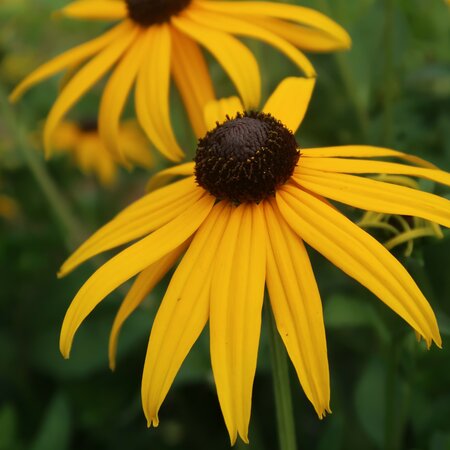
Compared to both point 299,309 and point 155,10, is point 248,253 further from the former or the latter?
point 155,10

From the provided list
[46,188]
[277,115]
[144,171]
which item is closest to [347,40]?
[277,115]

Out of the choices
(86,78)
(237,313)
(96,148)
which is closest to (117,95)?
(86,78)

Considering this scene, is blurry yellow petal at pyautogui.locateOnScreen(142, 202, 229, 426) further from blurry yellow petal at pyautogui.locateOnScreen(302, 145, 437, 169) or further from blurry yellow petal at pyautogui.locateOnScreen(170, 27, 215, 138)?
blurry yellow petal at pyautogui.locateOnScreen(170, 27, 215, 138)

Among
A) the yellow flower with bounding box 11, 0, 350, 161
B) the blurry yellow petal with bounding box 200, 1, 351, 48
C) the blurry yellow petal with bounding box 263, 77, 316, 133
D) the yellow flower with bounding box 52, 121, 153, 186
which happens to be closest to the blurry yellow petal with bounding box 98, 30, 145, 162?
the yellow flower with bounding box 11, 0, 350, 161

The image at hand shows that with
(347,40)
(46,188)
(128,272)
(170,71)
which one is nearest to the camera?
(128,272)

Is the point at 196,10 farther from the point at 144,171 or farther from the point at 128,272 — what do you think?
the point at 144,171

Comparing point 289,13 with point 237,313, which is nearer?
point 237,313

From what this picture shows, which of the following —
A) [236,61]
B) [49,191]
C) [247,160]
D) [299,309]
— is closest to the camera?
[299,309]
